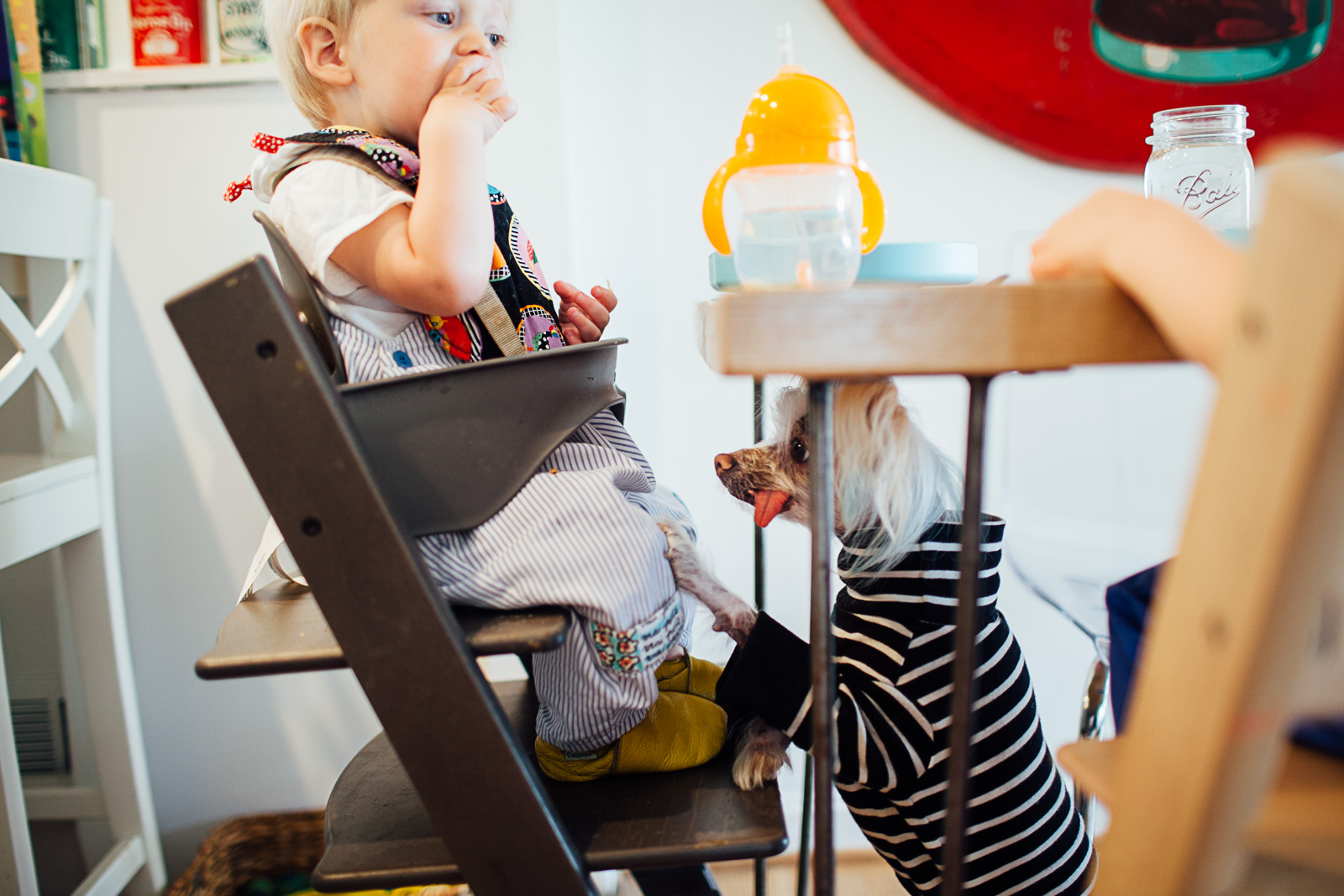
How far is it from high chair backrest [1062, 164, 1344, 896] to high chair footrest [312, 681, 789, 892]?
0.99 feet

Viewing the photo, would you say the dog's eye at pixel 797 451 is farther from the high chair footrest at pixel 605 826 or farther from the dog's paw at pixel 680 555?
the high chair footrest at pixel 605 826

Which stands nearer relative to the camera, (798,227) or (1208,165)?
(798,227)

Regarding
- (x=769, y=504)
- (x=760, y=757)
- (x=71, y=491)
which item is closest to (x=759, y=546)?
(x=769, y=504)

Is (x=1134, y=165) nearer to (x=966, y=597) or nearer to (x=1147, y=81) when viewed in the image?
(x=1147, y=81)

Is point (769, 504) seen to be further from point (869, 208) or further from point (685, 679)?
point (869, 208)

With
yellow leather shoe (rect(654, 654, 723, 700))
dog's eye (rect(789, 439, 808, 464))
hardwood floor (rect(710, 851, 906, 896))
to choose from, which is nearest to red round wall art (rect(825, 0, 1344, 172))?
dog's eye (rect(789, 439, 808, 464))

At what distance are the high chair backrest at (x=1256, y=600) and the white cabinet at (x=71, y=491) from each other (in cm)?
110

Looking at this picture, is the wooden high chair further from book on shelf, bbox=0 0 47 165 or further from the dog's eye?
book on shelf, bbox=0 0 47 165

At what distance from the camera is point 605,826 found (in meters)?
0.59

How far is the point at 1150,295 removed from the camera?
364 millimetres

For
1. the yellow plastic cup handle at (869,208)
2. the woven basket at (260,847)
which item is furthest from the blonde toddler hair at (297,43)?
the woven basket at (260,847)

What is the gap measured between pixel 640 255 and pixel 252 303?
36.4 inches

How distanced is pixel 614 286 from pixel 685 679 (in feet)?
2.36

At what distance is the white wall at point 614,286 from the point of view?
113cm
